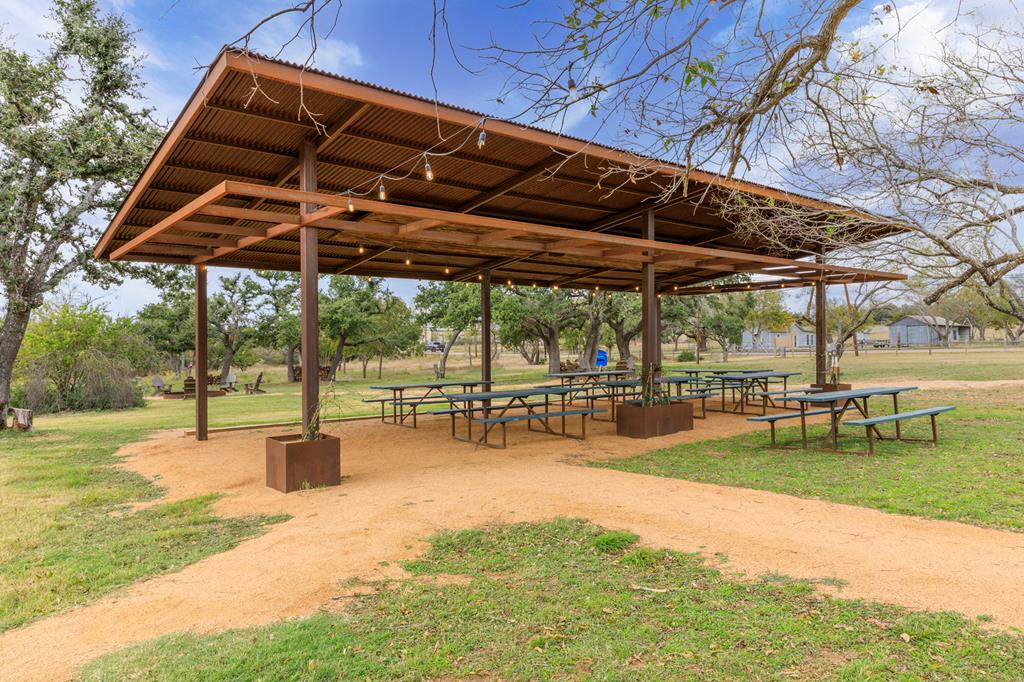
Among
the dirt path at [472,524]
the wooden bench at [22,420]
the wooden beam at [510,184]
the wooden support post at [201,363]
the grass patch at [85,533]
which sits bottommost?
the grass patch at [85,533]

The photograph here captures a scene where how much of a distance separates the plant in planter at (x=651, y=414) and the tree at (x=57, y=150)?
448 inches

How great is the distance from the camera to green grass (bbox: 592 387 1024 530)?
4.88m

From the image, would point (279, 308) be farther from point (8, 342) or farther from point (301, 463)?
point (301, 463)

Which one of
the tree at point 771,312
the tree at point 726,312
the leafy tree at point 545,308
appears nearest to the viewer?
the leafy tree at point 545,308

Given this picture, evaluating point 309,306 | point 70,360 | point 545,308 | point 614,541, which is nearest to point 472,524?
point 614,541

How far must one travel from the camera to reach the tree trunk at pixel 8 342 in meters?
12.2

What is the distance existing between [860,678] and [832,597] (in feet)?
2.70

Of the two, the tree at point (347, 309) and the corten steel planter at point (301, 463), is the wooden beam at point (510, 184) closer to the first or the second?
the corten steel planter at point (301, 463)

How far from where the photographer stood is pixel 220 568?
151 inches

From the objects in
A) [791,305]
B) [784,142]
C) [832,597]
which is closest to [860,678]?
[832,597]

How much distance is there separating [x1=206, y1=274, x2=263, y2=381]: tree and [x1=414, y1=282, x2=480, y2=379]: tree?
7945 mm

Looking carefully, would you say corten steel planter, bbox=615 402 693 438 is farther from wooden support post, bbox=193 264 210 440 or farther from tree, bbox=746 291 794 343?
tree, bbox=746 291 794 343

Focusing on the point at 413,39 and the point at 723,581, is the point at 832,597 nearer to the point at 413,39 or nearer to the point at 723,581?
the point at 723,581

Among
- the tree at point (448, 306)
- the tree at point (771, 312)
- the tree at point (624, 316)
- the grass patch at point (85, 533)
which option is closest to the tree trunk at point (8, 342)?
the grass patch at point (85, 533)
